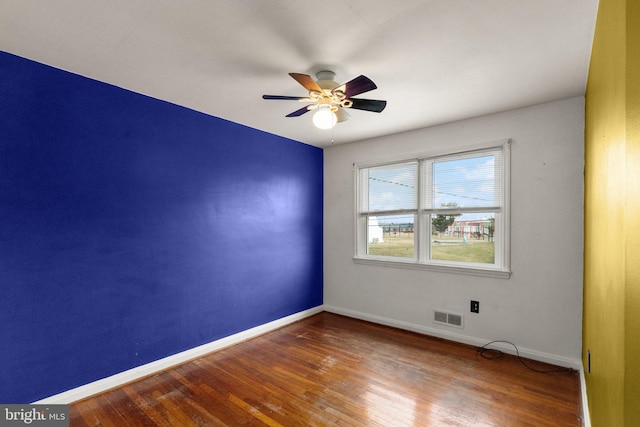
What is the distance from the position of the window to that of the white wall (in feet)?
0.45

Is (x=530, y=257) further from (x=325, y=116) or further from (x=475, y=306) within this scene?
(x=325, y=116)

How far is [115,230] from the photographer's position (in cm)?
260

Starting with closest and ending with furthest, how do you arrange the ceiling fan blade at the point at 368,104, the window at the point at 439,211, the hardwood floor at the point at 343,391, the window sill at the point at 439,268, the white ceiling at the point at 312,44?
the white ceiling at the point at 312,44
the hardwood floor at the point at 343,391
the ceiling fan blade at the point at 368,104
the window sill at the point at 439,268
the window at the point at 439,211

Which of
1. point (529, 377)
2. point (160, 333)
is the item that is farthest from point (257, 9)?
point (529, 377)

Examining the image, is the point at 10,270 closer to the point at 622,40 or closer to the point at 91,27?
the point at 91,27

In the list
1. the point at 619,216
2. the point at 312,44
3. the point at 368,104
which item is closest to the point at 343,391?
the point at 619,216

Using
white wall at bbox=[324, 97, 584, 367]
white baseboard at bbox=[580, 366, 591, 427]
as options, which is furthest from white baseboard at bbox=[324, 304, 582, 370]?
white baseboard at bbox=[580, 366, 591, 427]

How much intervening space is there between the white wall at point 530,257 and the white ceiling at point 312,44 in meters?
0.35

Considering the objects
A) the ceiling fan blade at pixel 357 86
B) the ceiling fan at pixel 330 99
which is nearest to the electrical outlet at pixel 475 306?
the ceiling fan at pixel 330 99

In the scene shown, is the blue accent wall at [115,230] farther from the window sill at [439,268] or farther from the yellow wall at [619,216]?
the yellow wall at [619,216]

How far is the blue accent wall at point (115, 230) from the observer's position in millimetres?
2158

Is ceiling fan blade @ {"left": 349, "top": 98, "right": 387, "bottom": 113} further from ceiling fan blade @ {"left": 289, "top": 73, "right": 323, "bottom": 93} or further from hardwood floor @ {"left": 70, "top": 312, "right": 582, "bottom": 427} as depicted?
hardwood floor @ {"left": 70, "top": 312, "right": 582, "bottom": 427}

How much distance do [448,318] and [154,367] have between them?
10.2ft

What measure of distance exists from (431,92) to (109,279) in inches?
126
